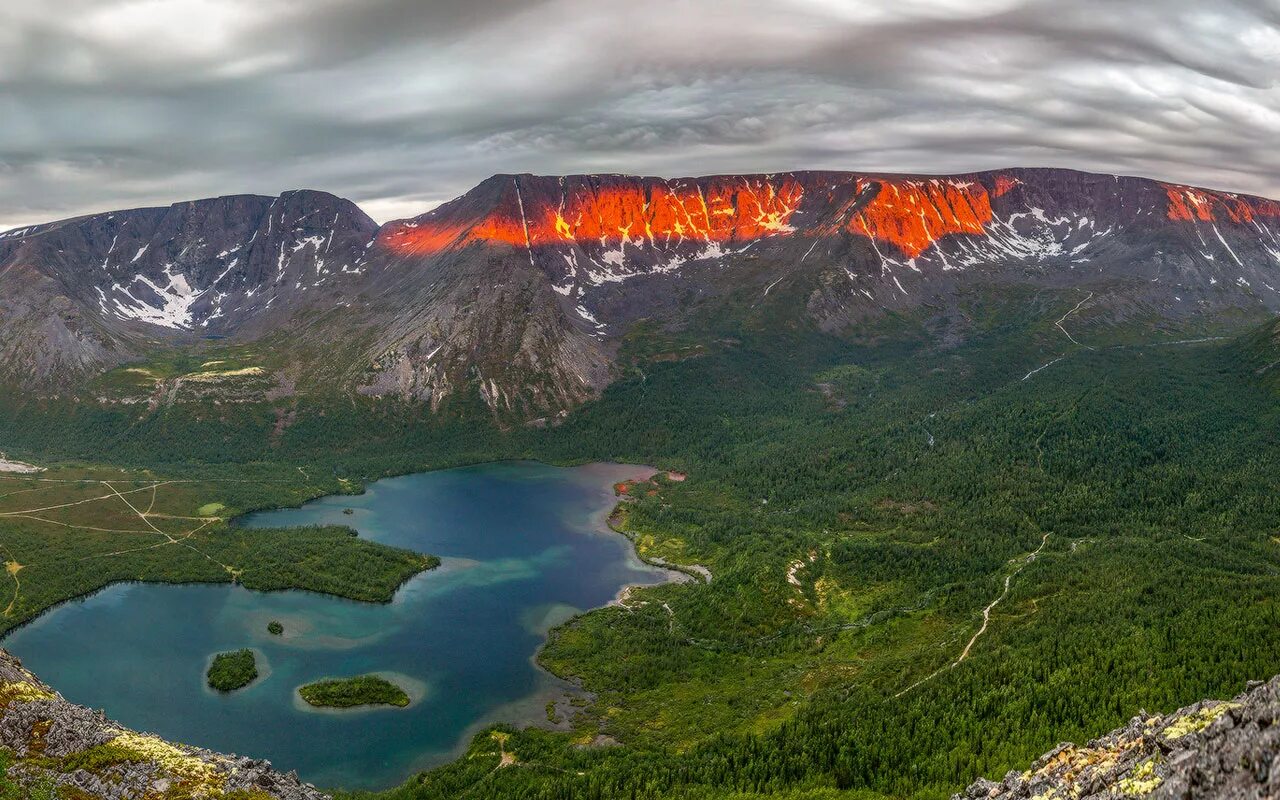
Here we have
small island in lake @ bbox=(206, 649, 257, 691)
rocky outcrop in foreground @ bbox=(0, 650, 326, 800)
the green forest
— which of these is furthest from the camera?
small island in lake @ bbox=(206, 649, 257, 691)

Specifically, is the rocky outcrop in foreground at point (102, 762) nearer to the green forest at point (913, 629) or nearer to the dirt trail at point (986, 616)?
the green forest at point (913, 629)


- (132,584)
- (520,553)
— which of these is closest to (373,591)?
(520,553)

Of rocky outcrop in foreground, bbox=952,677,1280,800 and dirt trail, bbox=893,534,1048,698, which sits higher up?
rocky outcrop in foreground, bbox=952,677,1280,800

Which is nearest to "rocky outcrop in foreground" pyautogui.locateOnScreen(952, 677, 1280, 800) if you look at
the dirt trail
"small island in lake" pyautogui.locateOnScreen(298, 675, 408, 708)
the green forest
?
the green forest

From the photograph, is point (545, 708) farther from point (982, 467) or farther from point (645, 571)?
point (982, 467)

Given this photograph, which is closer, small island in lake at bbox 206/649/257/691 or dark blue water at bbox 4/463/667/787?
dark blue water at bbox 4/463/667/787

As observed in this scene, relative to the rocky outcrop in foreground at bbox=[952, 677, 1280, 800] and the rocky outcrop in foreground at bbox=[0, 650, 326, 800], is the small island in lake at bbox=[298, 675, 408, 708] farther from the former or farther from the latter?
the rocky outcrop in foreground at bbox=[952, 677, 1280, 800]
